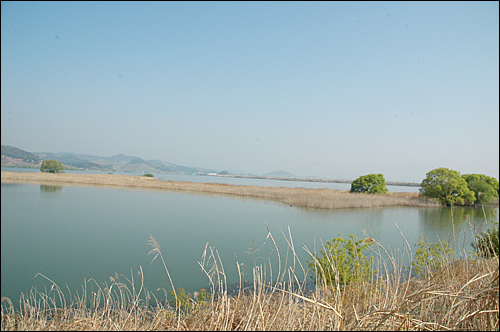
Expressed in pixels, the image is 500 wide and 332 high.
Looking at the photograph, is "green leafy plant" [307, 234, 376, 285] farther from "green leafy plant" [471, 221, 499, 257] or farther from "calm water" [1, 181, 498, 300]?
"green leafy plant" [471, 221, 499, 257]

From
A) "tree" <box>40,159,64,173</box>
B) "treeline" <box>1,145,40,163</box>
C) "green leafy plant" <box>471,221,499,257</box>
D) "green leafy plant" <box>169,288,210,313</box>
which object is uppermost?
"treeline" <box>1,145,40,163</box>

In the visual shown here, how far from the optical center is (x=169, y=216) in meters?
16.8

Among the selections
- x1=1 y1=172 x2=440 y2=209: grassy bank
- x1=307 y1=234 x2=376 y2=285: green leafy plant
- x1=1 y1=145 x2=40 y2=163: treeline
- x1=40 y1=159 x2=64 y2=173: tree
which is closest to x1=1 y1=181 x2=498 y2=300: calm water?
x1=307 y1=234 x2=376 y2=285: green leafy plant

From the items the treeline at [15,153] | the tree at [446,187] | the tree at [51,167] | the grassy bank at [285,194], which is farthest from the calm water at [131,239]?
the tree at [51,167]

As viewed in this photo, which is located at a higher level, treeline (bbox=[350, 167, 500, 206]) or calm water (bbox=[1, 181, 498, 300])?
treeline (bbox=[350, 167, 500, 206])

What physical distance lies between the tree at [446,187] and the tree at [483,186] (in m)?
1.21

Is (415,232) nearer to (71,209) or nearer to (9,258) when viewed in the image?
(9,258)

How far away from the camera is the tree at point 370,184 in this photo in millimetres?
32438

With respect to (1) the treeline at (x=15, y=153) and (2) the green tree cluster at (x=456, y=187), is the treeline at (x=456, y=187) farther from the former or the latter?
(1) the treeline at (x=15, y=153)

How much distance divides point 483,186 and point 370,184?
10.5 meters

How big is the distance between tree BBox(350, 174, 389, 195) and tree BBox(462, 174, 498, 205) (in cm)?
838

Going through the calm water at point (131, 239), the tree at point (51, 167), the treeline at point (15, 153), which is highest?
the treeline at point (15, 153)

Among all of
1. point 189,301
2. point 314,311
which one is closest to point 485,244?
point 314,311

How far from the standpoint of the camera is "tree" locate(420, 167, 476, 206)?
27547 millimetres
